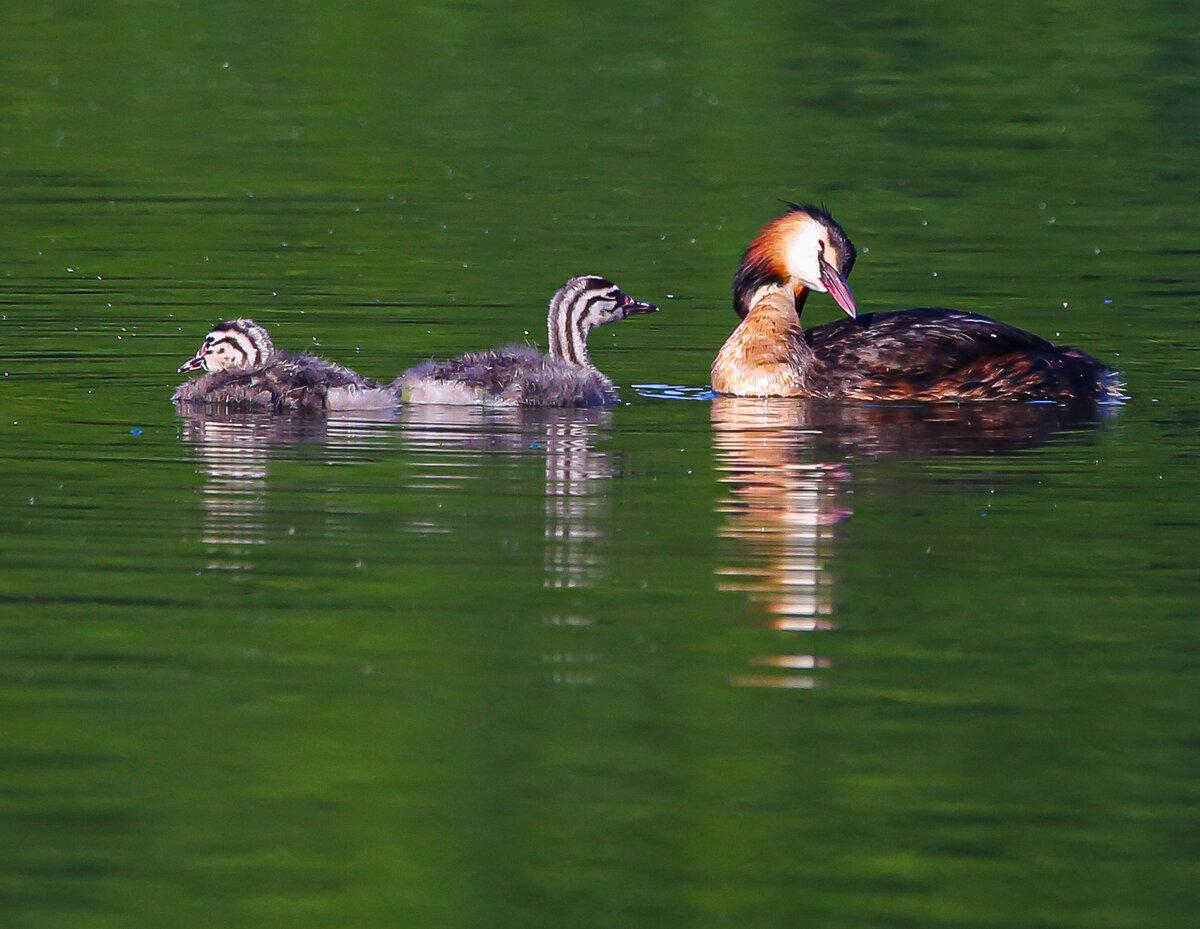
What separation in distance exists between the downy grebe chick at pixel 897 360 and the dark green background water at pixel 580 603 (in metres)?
0.27

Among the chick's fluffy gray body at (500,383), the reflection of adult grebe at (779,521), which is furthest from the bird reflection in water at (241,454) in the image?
the reflection of adult grebe at (779,521)

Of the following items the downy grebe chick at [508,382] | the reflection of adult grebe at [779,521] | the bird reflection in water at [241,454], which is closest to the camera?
the reflection of adult grebe at [779,521]

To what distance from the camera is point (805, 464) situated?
10883mm

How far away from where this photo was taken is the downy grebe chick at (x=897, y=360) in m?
13.0

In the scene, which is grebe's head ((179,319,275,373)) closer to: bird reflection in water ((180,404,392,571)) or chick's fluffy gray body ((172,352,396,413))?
chick's fluffy gray body ((172,352,396,413))

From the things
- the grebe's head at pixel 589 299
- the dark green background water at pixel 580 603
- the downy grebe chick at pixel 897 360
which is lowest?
the dark green background water at pixel 580 603

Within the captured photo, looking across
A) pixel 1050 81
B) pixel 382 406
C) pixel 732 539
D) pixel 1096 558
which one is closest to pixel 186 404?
pixel 382 406

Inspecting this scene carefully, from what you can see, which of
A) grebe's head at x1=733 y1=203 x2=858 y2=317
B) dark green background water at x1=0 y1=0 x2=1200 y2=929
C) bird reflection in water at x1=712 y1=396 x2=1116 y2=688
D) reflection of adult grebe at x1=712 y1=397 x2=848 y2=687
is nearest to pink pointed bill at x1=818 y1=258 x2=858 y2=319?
grebe's head at x1=733 y1=203 x2=858 y2=317

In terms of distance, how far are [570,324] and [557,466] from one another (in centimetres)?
269

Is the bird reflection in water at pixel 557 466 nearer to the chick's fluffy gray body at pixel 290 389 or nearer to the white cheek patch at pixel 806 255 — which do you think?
the chick's fluffy gray body at pixel 290 389

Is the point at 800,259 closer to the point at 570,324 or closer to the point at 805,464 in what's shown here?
the point at 570,324

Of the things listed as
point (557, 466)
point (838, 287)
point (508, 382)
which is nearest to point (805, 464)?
point (557, 466)

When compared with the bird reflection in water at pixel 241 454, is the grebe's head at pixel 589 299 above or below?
above

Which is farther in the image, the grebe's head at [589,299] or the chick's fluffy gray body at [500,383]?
the grebe's head at [589,299]
